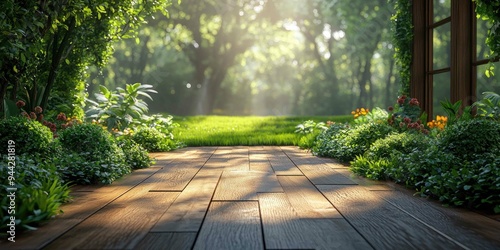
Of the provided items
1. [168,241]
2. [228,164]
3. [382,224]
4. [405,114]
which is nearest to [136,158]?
[228,164]

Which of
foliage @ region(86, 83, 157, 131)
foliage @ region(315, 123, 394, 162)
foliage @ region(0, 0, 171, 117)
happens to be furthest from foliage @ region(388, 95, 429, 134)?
foliage @ region(86, 83, 157, 131)

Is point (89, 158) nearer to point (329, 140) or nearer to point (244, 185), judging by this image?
point (244, 185)

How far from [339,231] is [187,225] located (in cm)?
85

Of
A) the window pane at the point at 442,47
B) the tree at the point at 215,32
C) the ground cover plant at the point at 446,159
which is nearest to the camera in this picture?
the ground cover plant at the point at 446,159

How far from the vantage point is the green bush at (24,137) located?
381 centimetres

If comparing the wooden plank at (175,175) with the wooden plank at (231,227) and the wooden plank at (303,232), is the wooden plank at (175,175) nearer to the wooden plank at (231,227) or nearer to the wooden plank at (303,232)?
the wooden plank at (231,227)

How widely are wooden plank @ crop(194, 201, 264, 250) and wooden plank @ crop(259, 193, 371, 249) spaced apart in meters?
0.06

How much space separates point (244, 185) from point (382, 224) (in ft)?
4.75

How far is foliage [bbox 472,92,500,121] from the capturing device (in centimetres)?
527

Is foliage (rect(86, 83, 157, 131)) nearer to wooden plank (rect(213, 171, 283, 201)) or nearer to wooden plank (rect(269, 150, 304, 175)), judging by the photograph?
wooden plank (rect(269, 150, 304, 175))

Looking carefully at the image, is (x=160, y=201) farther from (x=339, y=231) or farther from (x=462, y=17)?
(x=462, y=17)

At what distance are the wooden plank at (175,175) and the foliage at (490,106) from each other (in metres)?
3.59

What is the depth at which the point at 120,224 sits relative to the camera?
97.3 inches

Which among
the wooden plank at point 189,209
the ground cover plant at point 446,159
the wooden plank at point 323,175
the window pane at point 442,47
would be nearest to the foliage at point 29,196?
the wooden plank at point 189,209
